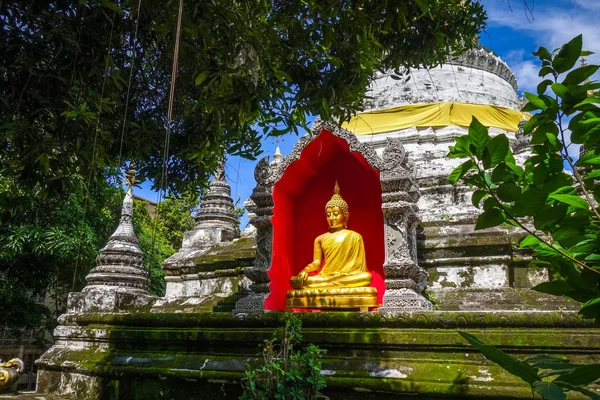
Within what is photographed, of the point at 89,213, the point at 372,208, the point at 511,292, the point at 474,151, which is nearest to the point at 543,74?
the point at 474,151

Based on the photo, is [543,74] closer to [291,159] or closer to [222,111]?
[222,111]

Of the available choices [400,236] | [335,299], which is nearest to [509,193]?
[400,236]

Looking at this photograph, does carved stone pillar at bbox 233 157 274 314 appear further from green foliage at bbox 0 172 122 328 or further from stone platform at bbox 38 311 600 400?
green foliage at bbox 0 172 122 328

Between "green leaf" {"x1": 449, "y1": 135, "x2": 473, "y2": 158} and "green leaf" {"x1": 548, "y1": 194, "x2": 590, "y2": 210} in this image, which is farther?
"green leaf" {"x1": 449, "y1": 135, "x2": 473, "y2": 158}

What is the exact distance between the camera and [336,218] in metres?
6.31

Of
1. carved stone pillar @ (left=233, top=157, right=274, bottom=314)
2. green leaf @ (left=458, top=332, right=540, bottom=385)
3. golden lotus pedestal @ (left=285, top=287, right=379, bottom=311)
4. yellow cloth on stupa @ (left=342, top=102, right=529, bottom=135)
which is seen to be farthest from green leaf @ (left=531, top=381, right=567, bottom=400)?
yellow cloth on stupa @ (left=342, top=102, right=529, bottom=135)

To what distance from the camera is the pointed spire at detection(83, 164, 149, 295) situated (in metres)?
7.69

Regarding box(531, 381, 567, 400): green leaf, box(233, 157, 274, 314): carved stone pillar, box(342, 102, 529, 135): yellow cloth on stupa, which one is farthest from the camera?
box(342, 102, 529, 135): yellow cloth on stupa

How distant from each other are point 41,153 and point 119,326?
2.50 meters

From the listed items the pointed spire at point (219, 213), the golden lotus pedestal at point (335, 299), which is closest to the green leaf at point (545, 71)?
the golden lotus pedestal at point (335, 299)

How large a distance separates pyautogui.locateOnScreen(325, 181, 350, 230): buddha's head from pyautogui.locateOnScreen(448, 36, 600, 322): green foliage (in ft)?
16.7

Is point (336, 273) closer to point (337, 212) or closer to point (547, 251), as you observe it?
point (337, 212)

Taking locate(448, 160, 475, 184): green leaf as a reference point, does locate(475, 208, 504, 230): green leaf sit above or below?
below

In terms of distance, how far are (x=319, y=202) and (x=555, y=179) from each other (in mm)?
5759
